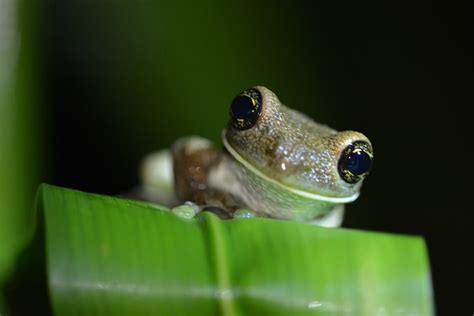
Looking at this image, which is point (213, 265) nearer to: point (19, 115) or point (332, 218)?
point (332, 218)

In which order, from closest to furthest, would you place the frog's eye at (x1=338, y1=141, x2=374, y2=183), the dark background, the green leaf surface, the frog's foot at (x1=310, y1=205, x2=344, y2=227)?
the green leaf surface < the frog's eye at (x1=338, y1=141, x2=374, y2=183) < the frog's foot at (x1=310, y1=205, x2=344, y2=227) < the dark background

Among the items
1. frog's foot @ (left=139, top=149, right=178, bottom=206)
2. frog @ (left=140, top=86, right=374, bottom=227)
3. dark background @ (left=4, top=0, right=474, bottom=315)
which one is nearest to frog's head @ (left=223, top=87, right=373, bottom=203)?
frog @ (left=140, top=86, right=374, bottom=227)

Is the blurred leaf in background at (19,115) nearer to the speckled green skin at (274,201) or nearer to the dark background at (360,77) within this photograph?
the dark background at (360,77)

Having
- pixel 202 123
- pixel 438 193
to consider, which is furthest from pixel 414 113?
pixel 202 123

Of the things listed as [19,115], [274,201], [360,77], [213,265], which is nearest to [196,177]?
[274,201]

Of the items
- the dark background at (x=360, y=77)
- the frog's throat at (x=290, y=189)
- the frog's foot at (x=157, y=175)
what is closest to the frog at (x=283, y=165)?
the frog's throat at (x=290, y=189)

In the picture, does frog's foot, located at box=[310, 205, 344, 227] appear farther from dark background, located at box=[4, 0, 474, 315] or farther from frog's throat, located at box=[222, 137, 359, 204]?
dark background, located at box=[4, 0, 474, 315]
